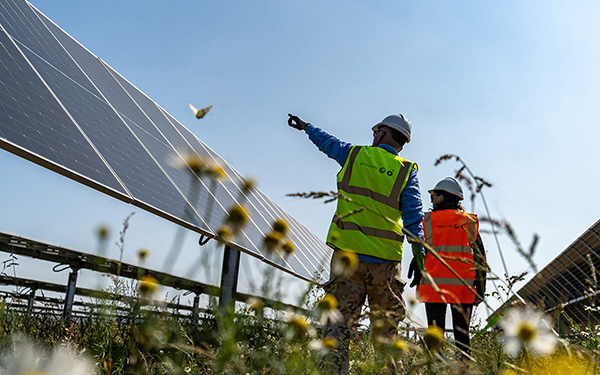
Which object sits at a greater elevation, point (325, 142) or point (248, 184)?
point (325, 142)

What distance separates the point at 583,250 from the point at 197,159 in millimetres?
17407

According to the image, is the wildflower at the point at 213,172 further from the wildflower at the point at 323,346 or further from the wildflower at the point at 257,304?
the wildflower at the point at 323,346

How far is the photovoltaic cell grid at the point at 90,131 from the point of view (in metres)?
3.79

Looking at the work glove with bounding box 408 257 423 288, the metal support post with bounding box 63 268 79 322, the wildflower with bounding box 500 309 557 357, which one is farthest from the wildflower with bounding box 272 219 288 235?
the metal support post with bounding box 63 268 79 322

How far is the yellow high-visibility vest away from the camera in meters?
4.26

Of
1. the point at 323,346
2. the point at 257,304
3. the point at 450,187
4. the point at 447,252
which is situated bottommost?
the point at 323,346

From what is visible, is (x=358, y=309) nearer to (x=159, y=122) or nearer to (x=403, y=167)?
(x=403, y=167)

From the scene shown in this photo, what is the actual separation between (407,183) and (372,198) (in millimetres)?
345

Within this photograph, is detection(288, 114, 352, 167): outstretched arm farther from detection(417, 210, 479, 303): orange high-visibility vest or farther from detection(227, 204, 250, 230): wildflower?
detection(227, 204, 250, 230): wildflower

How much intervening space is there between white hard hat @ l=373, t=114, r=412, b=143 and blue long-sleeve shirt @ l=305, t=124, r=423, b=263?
196 mm

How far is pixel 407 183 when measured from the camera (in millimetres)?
4527

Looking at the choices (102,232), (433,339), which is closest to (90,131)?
(102,232)

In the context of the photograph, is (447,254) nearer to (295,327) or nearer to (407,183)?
(407,183)

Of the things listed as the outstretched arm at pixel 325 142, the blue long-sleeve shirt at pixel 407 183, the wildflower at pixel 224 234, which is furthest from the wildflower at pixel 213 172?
the outstretched arm at pixel 325 142
